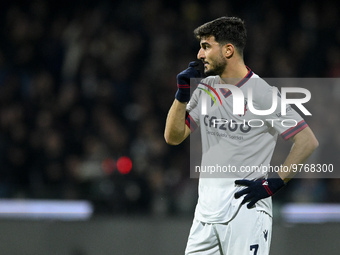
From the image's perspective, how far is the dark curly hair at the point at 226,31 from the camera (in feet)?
11.0

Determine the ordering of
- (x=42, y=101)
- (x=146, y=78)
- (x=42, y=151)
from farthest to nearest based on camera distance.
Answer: (x=146, y=78)
(x=42, y=101)
(x=42, y=151)

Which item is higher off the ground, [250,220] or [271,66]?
[271,66]

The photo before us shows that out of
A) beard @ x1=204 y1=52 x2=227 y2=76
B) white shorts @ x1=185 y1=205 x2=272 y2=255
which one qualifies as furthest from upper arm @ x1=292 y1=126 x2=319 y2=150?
beard @ x1=204 y1=52 x2=227 y2=76

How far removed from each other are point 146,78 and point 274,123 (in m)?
4.25

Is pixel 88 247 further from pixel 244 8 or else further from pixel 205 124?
pixel 244 8

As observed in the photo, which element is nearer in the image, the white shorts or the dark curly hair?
the white shorts

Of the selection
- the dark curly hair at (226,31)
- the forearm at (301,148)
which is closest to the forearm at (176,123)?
the dark curly hair at (226,31)

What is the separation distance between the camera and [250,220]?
326 centimetres

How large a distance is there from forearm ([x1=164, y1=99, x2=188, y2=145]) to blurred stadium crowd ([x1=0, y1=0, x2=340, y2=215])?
69.8 inches

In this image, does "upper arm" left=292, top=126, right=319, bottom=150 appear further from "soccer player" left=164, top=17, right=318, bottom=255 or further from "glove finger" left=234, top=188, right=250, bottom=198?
"glove finger" left=234, top=188, right=250, bottom=198

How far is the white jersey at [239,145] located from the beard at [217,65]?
0.13 m

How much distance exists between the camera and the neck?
337 cm

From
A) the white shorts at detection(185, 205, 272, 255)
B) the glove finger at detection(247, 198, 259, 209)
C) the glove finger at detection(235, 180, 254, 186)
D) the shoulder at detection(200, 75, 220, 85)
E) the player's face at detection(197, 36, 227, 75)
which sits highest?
the player's face at detection(197, 36, 227, 75)

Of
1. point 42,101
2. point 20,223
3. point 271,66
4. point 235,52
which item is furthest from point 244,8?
point 235,52
